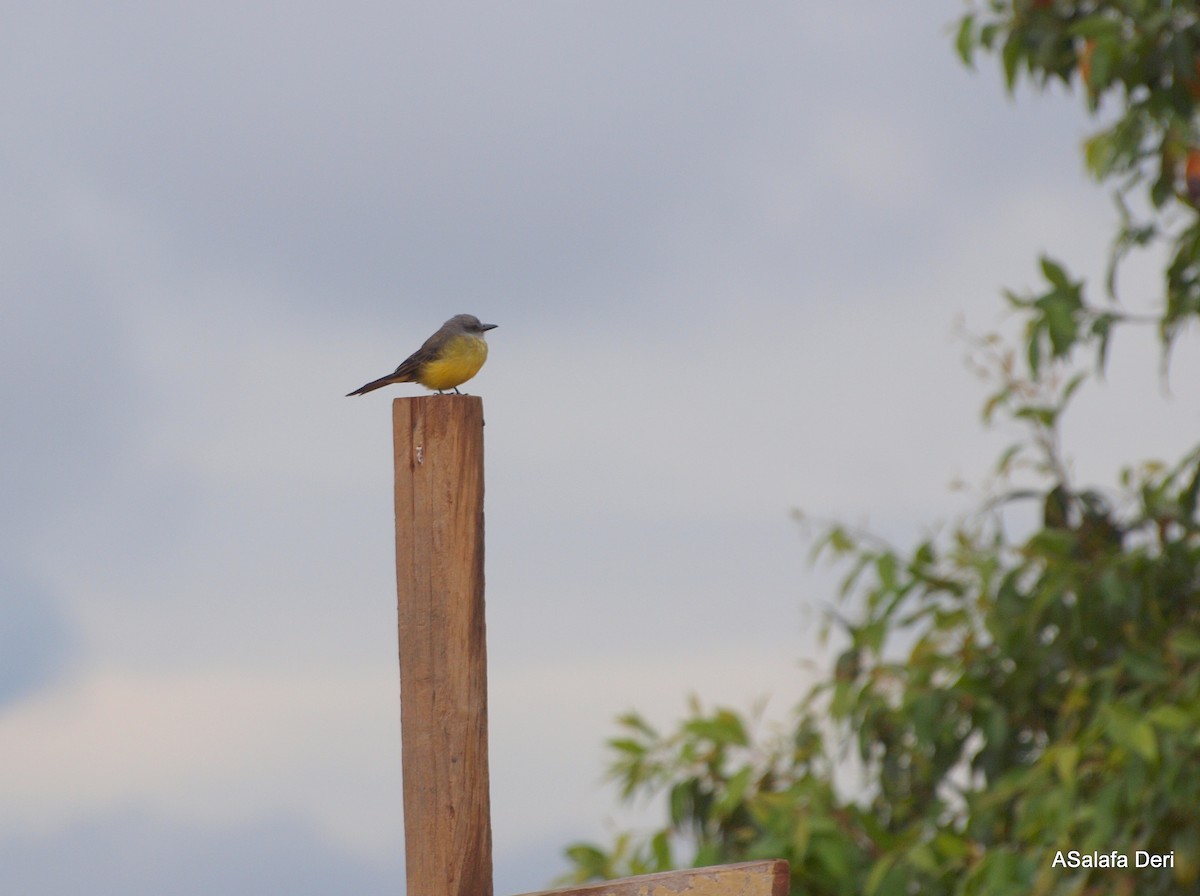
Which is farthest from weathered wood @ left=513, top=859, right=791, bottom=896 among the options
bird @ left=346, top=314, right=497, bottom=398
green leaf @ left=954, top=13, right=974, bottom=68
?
green leaf @ left=954, top=13, right=974, bottom=68

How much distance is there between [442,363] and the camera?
5.31 metres

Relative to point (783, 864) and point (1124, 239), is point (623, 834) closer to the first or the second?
point (783, 864)

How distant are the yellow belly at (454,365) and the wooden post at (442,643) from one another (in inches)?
49.8

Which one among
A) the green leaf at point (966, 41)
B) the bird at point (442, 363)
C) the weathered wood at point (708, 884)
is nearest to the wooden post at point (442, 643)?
the weathered wood at point (708, 884)

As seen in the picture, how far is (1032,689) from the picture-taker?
6.00 m

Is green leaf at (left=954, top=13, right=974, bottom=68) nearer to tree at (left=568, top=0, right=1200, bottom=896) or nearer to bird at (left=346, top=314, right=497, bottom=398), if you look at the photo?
tree at (left=568, top=0, right=1200, bottom=896)

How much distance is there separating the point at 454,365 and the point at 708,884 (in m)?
2.30

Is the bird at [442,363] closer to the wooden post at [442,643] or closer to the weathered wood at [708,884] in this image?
the wooden post at [442,643]

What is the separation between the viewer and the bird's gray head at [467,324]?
223 inches

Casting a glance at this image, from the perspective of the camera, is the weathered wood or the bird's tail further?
the bird's tail

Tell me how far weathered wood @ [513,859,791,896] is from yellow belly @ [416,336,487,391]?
2.15 m

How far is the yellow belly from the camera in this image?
5.31 m

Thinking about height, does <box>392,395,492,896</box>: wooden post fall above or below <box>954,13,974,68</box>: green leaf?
below

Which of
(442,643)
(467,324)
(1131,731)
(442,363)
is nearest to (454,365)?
(442,363)
